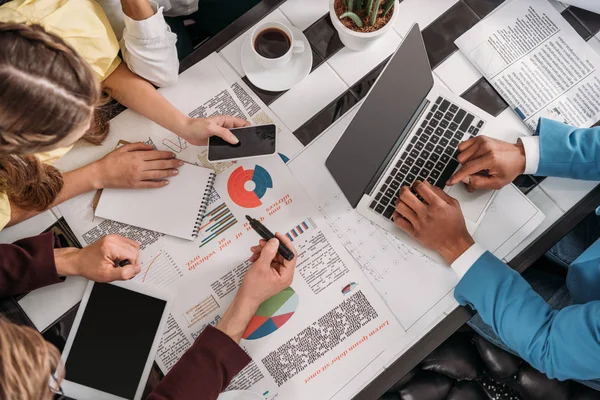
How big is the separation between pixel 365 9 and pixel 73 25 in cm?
53

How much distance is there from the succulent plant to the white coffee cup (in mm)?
105

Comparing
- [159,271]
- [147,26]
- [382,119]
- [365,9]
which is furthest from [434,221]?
[147,26]

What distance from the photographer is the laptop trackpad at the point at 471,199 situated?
0.96 meters

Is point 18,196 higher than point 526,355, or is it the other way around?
point 18,196

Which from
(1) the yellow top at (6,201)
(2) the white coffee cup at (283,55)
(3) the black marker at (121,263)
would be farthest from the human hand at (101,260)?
(2) the white coffee cup at (283,55)

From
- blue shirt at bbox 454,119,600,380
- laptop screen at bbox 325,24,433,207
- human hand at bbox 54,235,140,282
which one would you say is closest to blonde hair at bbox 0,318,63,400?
human hand at bbox 54,235,140,282

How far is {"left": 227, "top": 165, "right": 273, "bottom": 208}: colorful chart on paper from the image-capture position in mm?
987

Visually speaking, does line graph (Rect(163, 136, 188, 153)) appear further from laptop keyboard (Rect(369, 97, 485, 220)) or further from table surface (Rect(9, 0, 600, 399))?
laptop keyboard (Rect(369, 97, 485, 220))

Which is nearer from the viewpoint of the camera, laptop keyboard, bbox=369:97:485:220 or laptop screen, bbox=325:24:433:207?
laptop screen, bbox=325:24:433:207

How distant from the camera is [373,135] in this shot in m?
0.90

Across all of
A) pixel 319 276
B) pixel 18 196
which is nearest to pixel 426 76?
pixel 319 276

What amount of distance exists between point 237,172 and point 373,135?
0.94ft

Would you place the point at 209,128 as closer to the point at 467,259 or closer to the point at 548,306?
the point at 467,259

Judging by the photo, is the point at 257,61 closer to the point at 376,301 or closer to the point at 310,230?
the point at 310,230
